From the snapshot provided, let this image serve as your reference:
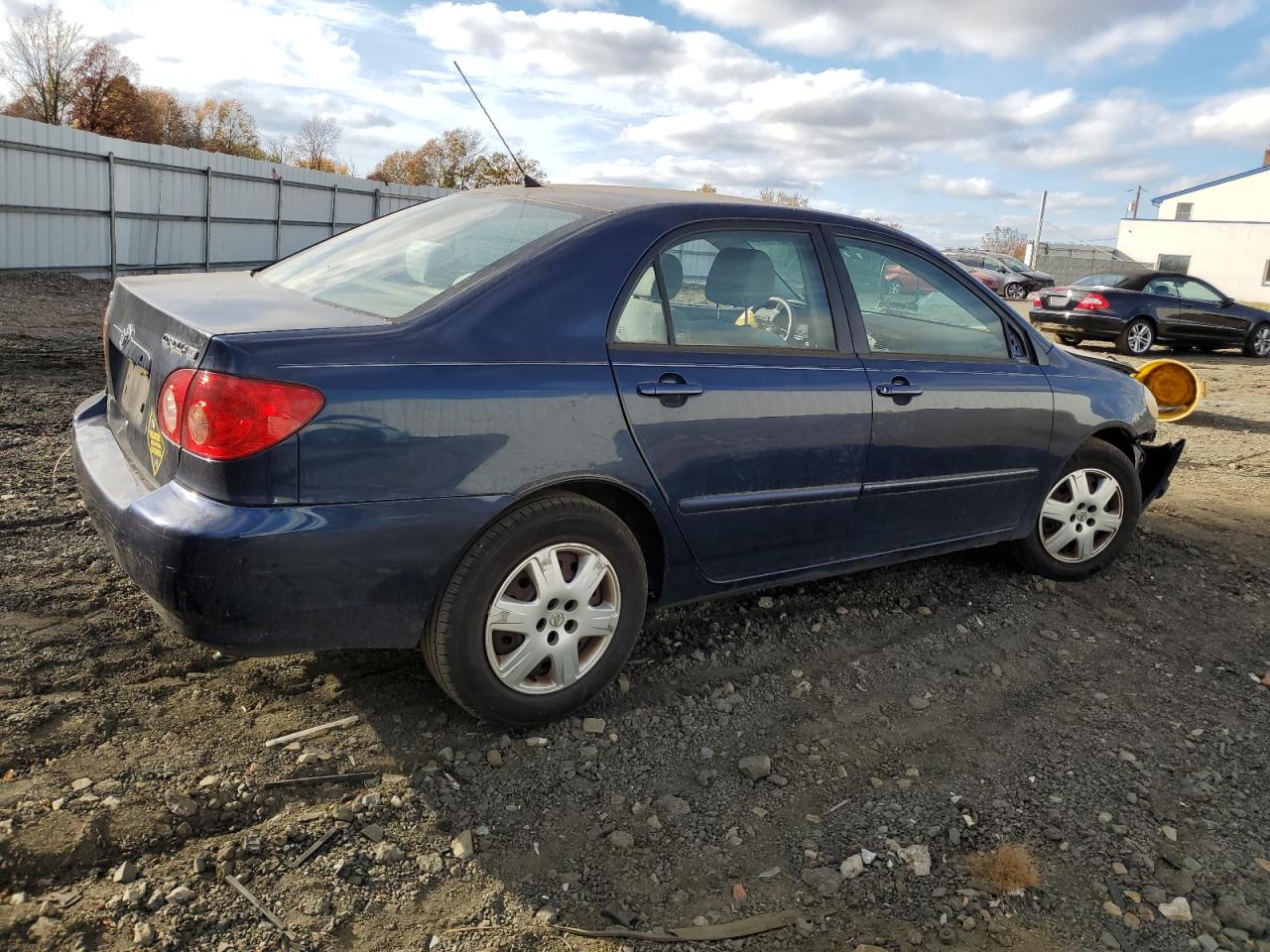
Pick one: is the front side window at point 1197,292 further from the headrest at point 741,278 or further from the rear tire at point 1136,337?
the headrest at point 741,278

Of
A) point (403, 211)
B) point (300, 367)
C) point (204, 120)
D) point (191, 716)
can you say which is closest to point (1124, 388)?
point (403, 211)

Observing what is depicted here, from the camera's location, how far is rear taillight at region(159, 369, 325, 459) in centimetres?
242

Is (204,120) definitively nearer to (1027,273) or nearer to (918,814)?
(1027,273)

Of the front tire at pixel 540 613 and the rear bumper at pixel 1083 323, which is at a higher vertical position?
the rear bumper at pixel 1083 323

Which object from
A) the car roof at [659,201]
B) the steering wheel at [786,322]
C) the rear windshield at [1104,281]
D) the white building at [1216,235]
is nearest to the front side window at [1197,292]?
the rear windshield at [1104,281]

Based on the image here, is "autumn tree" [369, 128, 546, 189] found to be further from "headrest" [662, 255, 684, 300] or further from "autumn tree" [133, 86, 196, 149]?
"headrest" [662, 255, 684, 300]

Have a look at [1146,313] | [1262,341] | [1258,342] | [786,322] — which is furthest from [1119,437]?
[1262,341]

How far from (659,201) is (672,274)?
32 centimetres

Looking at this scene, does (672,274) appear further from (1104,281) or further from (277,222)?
(277,222)

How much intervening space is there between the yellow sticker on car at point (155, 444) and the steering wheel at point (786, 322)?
6.47ft

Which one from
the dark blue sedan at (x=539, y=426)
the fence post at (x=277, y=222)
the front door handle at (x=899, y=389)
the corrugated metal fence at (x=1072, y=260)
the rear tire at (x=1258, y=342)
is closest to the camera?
the dark blue sedan at (x=539, y=426)

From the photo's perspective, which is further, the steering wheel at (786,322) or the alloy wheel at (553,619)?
the steering wheel at (786,322)

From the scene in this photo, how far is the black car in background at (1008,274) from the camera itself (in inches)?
1225

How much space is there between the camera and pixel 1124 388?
477cm
